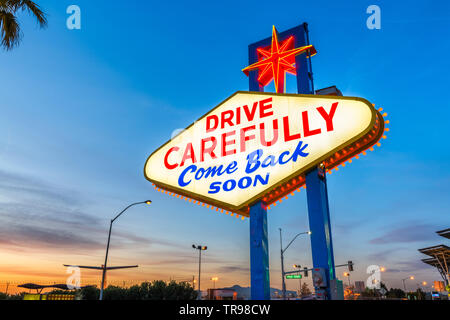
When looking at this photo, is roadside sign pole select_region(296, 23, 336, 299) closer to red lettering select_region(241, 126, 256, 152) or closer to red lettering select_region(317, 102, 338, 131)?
red lettering select_region(317, 102, 338, 131)

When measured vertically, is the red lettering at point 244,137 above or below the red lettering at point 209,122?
below

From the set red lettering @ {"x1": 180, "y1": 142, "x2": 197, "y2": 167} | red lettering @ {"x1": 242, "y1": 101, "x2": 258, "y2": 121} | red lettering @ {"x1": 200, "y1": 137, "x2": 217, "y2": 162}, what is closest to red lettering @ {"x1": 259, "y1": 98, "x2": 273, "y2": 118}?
red lettering @ {"x1": 242, "y1": 101, "x2": 258, "y2": 121}

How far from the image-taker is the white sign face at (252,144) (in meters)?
10.2

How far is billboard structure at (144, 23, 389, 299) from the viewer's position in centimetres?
998

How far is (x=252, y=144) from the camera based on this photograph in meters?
11.7

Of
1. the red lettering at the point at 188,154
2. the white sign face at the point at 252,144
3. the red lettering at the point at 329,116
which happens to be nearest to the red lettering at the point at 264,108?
the white sign face at the point at 252,144

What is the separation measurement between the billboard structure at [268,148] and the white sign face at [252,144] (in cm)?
3

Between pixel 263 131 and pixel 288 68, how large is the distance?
3.44m

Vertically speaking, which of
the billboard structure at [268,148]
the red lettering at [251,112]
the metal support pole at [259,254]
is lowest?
the metal support pole at [259,254]

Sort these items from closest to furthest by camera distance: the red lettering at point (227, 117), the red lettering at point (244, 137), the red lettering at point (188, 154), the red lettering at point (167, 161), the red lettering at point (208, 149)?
1. the red lettering at point (244, 137)
2. the red lettering at point (208, 149)
3. the red lettering at point (227, 117)
4. the red lettering at point (188, 154)
5. the red lettering at point (167, 161)

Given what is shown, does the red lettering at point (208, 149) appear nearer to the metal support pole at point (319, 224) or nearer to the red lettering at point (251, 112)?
the red lettering at point (251, 112)

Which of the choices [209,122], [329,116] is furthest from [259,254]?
[209,122]
